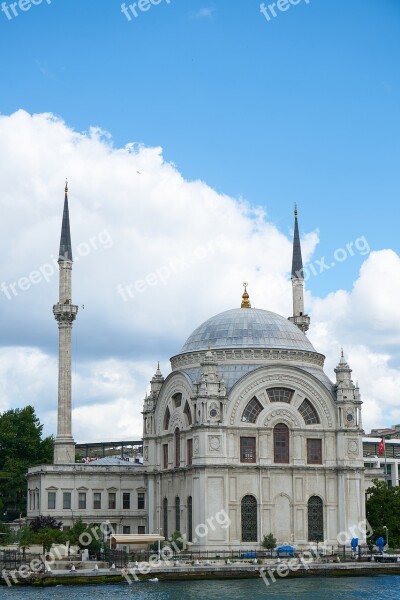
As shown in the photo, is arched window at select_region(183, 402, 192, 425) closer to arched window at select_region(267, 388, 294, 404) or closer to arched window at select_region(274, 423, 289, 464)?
arched window at select_region(267, 388, 294, 404)

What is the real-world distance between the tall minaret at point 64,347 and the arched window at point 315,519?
62.0ft

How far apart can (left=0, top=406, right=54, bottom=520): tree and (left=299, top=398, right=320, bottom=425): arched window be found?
27053mm

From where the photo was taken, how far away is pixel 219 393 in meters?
80.6

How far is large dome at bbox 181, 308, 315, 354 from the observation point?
8500cm

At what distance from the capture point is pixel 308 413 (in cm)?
8312

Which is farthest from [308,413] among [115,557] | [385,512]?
[115,557]

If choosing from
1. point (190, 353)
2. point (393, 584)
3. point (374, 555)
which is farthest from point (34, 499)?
point (393, 584)

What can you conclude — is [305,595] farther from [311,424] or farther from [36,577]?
[311,424]

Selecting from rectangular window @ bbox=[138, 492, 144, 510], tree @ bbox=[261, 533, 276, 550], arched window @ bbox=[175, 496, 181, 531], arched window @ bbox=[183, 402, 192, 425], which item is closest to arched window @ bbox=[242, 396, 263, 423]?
arched window @ bbox=[183, 402, 192, 425]

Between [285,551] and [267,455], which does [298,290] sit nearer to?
[267,455]

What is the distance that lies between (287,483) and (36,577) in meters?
21.9

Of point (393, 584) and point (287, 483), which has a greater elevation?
point (287, 483)

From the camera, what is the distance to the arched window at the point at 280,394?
8225 cm

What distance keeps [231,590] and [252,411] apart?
804 inches
